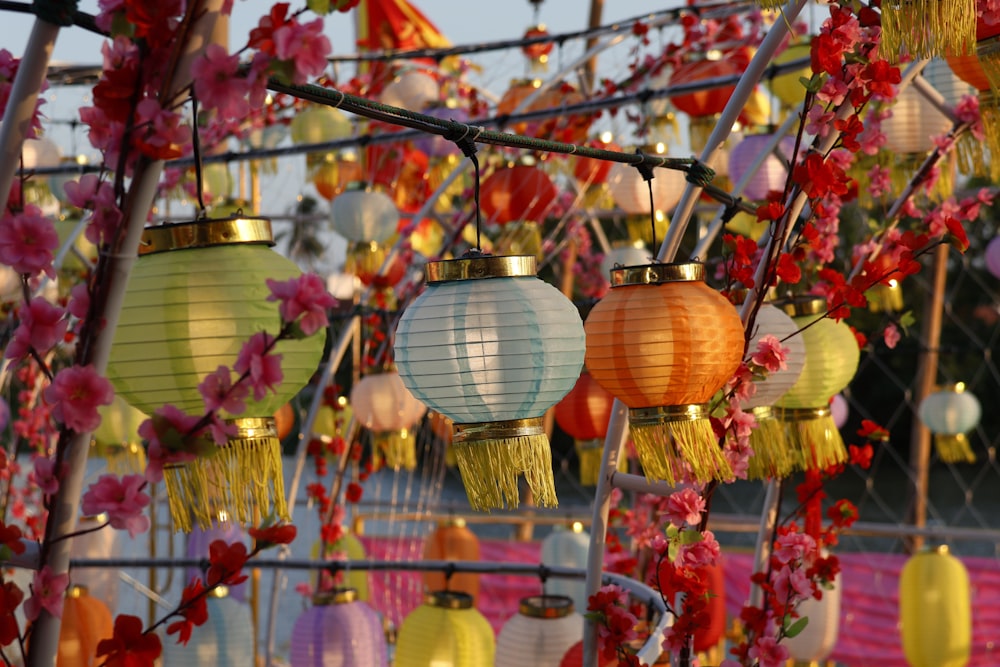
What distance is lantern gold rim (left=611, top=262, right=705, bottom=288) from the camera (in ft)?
5.06

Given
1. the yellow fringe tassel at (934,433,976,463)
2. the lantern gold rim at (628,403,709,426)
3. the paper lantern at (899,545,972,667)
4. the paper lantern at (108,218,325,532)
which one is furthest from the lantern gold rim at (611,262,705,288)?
the yellow fringe tassel at (934,433,976,463)

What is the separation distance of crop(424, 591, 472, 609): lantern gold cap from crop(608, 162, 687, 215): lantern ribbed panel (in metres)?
1.87

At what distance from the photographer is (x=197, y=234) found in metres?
1.08

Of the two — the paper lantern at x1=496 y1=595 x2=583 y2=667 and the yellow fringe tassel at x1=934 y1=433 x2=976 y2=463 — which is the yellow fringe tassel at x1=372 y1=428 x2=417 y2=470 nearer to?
the paper lantern at x1=496 y1=595 x2=583 y2=667

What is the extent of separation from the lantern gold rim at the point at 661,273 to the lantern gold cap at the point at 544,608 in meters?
0.97

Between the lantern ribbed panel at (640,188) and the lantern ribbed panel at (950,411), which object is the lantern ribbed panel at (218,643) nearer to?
the lantern ribbed panel at (640,188)

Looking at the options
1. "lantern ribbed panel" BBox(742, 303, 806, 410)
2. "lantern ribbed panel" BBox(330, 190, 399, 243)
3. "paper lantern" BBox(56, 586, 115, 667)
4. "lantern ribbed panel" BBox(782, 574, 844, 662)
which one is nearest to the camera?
"lantern ribbed panel" BBox(742, 303, 806, 410)

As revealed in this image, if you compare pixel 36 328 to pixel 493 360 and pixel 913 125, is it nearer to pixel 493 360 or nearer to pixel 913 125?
pixel 493 360

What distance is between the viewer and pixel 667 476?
1561 millimetres

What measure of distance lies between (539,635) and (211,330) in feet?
4.66

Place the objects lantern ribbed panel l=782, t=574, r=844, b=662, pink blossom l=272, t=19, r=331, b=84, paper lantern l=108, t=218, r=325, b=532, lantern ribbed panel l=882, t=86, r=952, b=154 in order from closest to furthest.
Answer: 1. pink blossom l=272, t=19, r=331, b=84
2. paper lantern l=108, t=218, r=325, b=532
3. lantern ribbed panel l=882, t=86, r=952, b=154
4. lantern ribbed panel l=782, t=574, r=844, b=662

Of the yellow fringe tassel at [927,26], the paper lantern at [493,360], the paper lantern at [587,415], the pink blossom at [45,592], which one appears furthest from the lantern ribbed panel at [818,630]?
the pink blossom at [45,592]

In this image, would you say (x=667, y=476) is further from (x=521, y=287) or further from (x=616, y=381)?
(x=521, y=287)

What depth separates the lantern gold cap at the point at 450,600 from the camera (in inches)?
94.4
